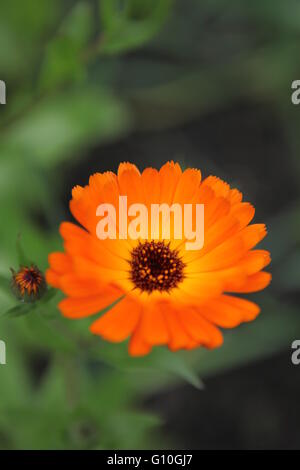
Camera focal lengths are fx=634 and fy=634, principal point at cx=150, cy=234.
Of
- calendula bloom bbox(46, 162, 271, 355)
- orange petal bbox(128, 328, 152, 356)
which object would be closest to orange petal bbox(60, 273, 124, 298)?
calendula bloom bbox(46, 162, 271, 355)

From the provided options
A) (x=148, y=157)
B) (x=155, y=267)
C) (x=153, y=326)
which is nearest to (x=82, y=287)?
(x=153, y=326)

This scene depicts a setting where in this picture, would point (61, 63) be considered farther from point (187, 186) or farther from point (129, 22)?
point (187, 186)

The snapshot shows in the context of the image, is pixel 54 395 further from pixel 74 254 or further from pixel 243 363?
pixel 74 254

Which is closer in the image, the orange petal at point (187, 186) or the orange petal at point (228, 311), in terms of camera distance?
the orange petal at point (228, 311)

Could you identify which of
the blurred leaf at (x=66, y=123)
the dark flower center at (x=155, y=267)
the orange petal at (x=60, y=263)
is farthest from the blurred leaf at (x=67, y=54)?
the orange petal at (x=60, y=263)

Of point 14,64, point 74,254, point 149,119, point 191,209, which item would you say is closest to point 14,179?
point 14,64

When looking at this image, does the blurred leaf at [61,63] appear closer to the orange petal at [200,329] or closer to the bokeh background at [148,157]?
the bokeh background at [148,157]

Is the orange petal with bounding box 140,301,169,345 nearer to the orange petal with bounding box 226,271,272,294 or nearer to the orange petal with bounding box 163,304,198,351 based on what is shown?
the orange petal with bounding box 163,304,198,351
